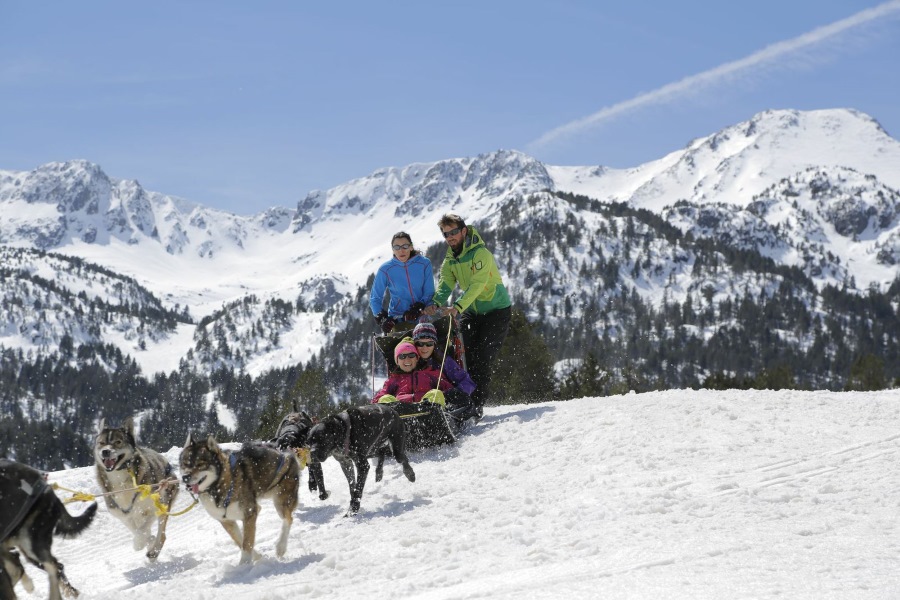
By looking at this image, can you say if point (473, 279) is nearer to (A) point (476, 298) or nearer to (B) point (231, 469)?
(A) point (476, 298)

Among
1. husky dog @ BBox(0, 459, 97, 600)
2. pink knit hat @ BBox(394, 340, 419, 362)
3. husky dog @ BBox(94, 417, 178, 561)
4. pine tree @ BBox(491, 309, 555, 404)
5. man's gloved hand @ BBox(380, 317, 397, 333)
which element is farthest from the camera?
pine tree @ BBox(491, 309, 555, 404)

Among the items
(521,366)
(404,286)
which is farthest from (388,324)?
(521,366)

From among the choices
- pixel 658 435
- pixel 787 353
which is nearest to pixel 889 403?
pixel 658 435

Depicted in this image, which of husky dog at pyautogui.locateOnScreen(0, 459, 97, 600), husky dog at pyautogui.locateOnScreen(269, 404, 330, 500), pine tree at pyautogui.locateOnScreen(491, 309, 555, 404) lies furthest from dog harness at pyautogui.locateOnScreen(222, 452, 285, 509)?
pine tree at pyautogui.locateOnScreen(491, 309, 555, 404)

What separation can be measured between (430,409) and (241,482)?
3.75m

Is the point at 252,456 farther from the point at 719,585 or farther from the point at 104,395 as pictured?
the point at 104,395

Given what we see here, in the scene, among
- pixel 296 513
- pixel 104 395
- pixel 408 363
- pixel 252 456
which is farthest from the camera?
pixel 104 395

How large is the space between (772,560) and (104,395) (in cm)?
20457

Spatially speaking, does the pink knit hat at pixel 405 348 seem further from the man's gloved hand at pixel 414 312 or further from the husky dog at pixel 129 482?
the husky dog at pixel 129 482

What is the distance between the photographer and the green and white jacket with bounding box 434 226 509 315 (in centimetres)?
1134

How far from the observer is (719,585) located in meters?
5.16

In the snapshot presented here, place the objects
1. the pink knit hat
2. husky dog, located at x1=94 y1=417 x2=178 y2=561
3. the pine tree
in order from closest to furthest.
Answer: husky dog, located at x1=94 y1=417 x2=178 y2=561, the pink knit hat, the pine tree

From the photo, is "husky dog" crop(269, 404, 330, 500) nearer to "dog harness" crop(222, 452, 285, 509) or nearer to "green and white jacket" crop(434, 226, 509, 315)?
"dog harness" crop(222, 452, 285, 509)

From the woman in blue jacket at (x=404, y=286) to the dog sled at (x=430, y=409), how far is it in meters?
0.25
